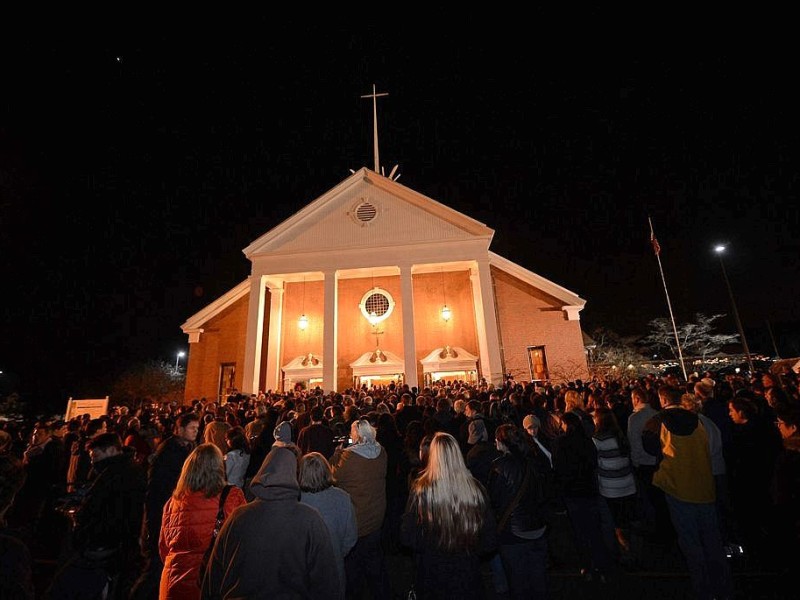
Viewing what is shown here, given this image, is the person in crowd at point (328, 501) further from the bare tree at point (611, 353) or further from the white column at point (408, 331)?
the bare tree at point (611, 353)

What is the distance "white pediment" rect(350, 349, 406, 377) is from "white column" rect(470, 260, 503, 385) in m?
4.16

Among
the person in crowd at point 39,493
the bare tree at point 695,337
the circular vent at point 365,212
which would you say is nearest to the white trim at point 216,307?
the circular vent at point 365,212

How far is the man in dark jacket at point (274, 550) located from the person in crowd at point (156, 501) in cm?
184

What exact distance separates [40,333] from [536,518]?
39.0m

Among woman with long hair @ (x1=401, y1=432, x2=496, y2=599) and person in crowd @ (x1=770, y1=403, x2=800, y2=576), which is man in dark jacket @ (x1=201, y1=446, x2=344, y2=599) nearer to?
woman with long hair @ (x1=401, y1=432, x2=496, y2=599)

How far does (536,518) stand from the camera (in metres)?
3.40

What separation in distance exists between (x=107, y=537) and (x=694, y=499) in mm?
5371

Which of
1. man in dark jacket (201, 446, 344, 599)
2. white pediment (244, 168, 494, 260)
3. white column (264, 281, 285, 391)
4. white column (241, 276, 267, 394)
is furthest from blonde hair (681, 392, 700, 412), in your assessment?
white column (264, 281, 285, 391)

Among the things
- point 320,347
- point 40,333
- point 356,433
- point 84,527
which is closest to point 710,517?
point 356,433

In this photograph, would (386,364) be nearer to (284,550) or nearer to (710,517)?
(710,517)

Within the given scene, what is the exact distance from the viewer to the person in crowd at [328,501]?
314 cm

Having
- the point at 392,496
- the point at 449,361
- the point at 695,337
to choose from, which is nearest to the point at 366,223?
the point at 449,361

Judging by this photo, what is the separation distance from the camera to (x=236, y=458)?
4844 mm

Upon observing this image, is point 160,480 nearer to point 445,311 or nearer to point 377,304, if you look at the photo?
point 445,311
